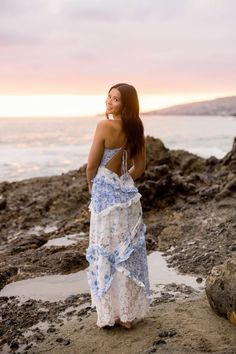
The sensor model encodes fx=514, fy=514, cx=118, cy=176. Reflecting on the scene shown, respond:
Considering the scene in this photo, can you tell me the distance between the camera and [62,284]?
6926mm

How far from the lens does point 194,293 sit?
20.3ft

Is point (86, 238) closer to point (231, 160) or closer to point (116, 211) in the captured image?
point (116, 211)

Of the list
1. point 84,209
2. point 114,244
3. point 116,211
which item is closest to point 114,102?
point 116,211

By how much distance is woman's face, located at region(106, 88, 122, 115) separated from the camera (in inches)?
188

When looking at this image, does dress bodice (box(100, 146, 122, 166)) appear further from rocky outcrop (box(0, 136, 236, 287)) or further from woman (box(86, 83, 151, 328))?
rocky outcrop (box(0, 136, 236, 287))

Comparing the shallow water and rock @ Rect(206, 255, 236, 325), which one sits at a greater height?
rock @ Rect(206, 255, 236, 325)

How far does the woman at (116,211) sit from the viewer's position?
4785 mm

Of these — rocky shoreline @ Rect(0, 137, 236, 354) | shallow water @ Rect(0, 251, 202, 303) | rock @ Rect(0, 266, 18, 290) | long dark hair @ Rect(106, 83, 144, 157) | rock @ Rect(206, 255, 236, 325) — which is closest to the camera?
long dark hair @ Rect(106, 83, 144, 157)

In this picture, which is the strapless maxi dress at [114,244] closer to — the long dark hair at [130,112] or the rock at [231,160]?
the long dark hair at [130,112]

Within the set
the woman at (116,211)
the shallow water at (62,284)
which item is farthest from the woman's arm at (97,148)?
the shallow water at (62,284)

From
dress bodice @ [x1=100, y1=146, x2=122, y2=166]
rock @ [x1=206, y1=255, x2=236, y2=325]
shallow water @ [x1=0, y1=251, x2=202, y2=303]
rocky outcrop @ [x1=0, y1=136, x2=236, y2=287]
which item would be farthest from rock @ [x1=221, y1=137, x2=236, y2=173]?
dress bodice @ [x1=100, y1=146, x2=122, y2=166]

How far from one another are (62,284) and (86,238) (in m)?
2.60

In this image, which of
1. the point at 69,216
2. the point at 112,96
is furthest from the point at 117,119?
the point at 69,216

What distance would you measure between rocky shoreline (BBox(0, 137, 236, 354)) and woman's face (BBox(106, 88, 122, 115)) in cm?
213
